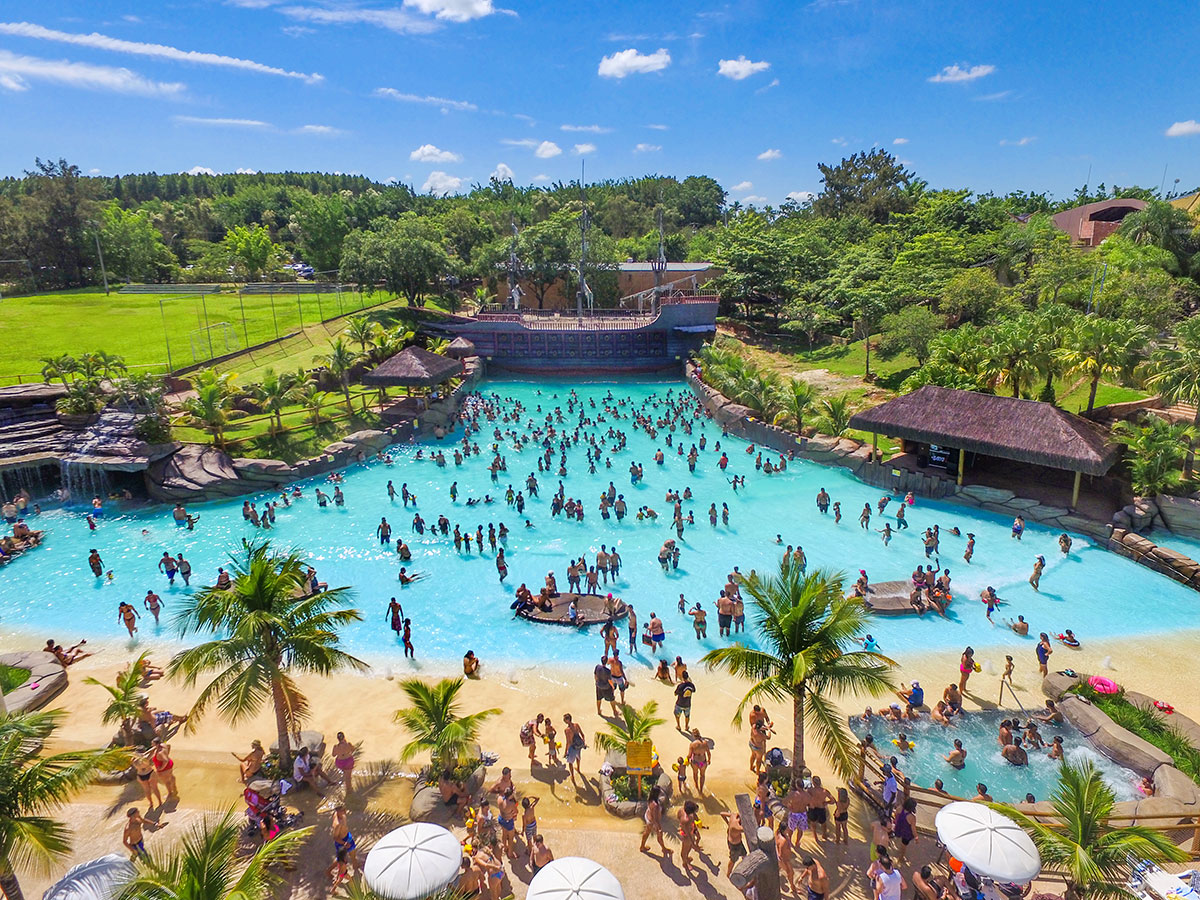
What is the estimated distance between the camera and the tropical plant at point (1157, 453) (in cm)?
2064

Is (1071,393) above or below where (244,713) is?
above

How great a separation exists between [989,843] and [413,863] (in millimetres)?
7118

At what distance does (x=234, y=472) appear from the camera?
2683 centimetres

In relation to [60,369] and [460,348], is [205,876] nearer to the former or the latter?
[60,369]

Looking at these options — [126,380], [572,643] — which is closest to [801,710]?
[572,643]

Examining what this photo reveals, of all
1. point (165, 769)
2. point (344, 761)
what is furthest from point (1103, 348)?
point (165, 769)

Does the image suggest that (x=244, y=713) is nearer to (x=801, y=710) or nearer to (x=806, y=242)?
(x=801, y=710)

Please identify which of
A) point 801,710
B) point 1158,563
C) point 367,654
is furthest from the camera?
point 1158,563

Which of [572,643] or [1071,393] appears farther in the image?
[1071,393]

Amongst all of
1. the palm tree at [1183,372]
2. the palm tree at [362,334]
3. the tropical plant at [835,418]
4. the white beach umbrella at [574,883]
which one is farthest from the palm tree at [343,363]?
the palm tree at [1183,372]

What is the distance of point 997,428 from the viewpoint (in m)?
22.9

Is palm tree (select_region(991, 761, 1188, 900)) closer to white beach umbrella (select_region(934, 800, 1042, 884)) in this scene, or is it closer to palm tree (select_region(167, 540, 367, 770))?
white beach umbrella (select_region(934, 800, 1042, 884))

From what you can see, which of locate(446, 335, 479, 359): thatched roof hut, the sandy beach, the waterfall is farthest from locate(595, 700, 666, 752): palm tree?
locate(446, 335, 479, 359): thatched roof hut

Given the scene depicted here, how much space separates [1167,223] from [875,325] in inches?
660
